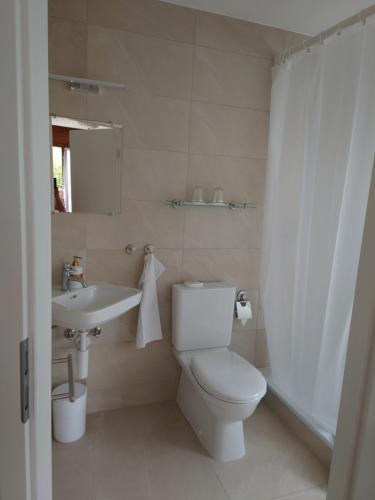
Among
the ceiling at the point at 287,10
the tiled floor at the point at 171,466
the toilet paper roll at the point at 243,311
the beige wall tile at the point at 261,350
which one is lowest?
the tiled floor at the point at 171,466

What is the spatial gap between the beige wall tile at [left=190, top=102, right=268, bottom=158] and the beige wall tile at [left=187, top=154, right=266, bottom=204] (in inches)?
1.9

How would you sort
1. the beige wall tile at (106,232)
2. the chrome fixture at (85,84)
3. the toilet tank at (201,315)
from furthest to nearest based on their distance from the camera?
the toilet tank at (201,315) < the beige wall tile at (106,232) < the chrome fixture at (85,84)

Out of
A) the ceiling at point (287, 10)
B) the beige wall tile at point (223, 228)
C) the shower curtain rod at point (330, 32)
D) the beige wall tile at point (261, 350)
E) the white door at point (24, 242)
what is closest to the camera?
the white door at point (24, 242)

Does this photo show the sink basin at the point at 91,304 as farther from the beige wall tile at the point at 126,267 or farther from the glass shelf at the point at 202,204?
the glass shelf at the point at 202,204

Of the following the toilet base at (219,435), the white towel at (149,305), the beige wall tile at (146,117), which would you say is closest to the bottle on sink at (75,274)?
the white towel at (149,305)

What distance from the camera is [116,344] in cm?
220

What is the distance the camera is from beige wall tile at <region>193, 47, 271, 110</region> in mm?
2107

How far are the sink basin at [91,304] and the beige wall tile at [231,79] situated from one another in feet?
4.21

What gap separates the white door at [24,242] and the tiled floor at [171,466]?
127cm

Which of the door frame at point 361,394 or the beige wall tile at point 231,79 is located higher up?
the beige wall tile at point 231,79

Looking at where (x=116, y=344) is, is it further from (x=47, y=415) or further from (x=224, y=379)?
(x=47, y=415)

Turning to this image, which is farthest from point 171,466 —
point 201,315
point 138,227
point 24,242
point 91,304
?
point 24,242

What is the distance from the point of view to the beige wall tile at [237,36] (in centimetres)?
207

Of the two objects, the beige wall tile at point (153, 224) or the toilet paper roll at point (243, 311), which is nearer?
the beige wall tile at point (153, 224)
